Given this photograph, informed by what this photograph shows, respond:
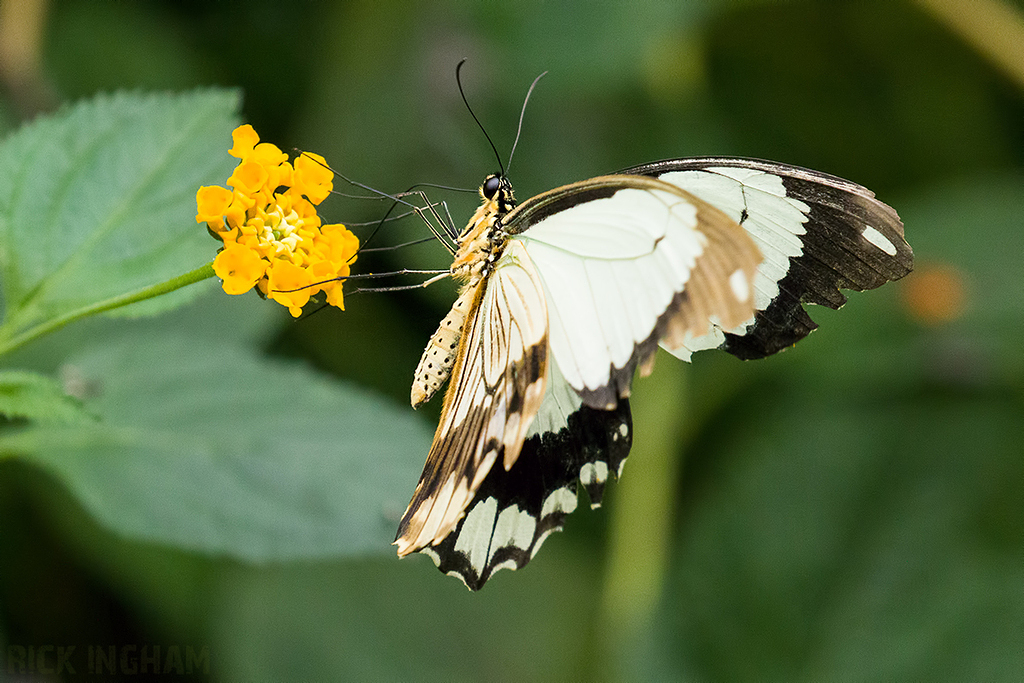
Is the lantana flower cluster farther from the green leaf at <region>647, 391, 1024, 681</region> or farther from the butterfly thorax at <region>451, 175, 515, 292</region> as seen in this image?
the green leaf at <region>647, 391, 1024, 681</region>

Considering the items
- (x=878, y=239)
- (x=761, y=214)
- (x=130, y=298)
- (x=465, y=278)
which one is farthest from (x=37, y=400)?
(x=878, y=239)

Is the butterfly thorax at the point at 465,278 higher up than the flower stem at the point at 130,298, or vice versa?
the butterfly thorax at the point at 465,278

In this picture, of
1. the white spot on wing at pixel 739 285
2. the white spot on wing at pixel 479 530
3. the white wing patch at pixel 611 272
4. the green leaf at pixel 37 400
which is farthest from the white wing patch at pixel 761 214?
the green leaf at pixel 37 400

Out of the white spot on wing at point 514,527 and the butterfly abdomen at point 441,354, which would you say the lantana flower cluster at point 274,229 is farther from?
the white spot on wing at point 514,527

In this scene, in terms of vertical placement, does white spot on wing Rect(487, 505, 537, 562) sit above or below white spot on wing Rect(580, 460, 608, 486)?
below

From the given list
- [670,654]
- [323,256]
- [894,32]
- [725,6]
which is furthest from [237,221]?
[894,32]

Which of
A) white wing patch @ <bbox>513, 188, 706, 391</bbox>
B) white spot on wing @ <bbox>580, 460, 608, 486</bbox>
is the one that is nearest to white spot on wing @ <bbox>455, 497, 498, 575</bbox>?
white spot on wing @ <bbox>580, 460, 608, 486</bbox>

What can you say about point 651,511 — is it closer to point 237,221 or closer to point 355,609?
point 355,609
